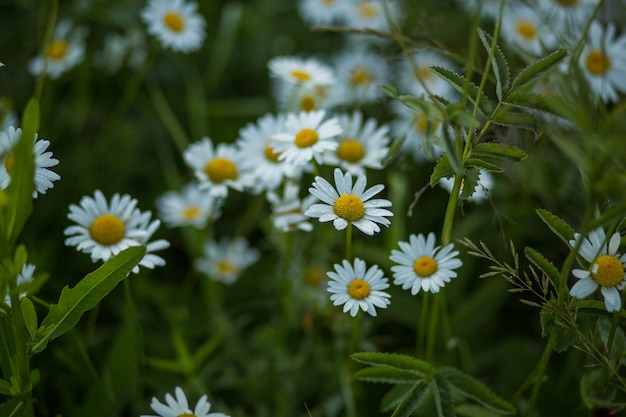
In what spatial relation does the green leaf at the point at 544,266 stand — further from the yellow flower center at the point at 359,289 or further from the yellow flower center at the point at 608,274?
the yellow flower center at the point at 359,289

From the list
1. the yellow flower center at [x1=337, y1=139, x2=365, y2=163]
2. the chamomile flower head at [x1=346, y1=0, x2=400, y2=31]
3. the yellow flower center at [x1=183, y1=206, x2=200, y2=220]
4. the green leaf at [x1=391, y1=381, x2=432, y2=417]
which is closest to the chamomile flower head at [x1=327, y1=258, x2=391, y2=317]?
the green leaf at [x1=391, y1=381, x2=432, y2=417]

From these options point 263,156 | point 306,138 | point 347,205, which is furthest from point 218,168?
point 347,205

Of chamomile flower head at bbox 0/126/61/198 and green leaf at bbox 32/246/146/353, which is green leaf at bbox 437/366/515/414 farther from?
chamomile flower head at bbox 0/126/61/198

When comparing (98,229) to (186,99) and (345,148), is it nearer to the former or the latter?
(345,148)

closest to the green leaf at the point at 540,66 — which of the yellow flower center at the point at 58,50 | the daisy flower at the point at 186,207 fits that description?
the daisy flower at the point at 186,207

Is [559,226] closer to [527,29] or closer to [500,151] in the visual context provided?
[500,151]

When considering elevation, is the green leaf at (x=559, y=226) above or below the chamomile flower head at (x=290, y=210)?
below

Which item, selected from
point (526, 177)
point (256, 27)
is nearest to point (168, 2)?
point (256, 27)
